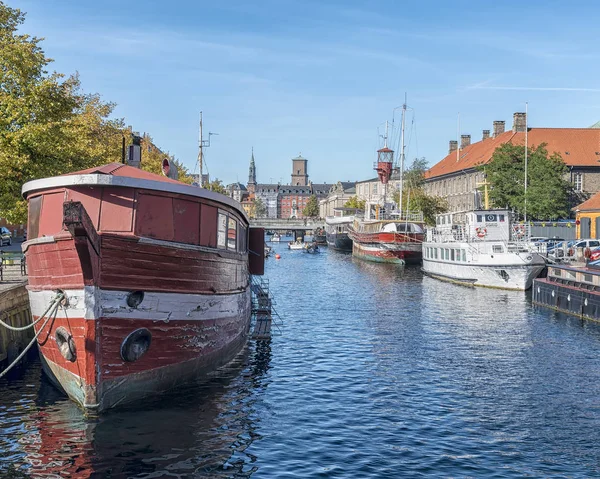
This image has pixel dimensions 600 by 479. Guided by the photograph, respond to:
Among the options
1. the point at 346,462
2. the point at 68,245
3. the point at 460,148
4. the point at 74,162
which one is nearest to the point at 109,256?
the point at 68,245

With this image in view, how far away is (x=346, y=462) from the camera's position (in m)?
13.7

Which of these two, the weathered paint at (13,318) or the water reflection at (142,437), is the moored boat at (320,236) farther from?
the water reflection at (142,437)

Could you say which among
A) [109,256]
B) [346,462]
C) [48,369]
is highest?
[109,256]

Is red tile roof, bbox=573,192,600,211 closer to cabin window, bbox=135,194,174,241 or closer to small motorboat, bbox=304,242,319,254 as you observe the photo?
small motorboat, bbox=304,242,319,254

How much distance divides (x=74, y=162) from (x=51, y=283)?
15.4m

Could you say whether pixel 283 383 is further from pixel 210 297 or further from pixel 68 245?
pixel 68 245

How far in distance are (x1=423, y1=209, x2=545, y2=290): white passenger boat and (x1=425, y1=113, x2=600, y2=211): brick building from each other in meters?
30.9

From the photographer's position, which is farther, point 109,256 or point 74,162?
point 74,162

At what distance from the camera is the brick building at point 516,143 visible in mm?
83375

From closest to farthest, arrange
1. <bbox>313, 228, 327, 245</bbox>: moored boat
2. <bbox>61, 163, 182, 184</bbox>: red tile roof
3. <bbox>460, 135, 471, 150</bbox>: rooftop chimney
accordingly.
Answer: <bbox>61, 163, 182, 184</bbox>: red tile roof, <bbox>460, 135, 471, 150</bbox>: rooftop chimney, <bbox>313, 228, 327, 245</bbox>: moored boat

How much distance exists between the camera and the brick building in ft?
274

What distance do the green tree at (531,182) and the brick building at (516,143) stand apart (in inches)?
190

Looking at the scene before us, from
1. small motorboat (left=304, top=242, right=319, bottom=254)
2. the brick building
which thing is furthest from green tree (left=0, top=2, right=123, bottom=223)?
small motorboat (left=304, top=242, right=319, bottom=254)

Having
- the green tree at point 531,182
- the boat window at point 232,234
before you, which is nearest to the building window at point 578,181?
the green tree at point 531,182
